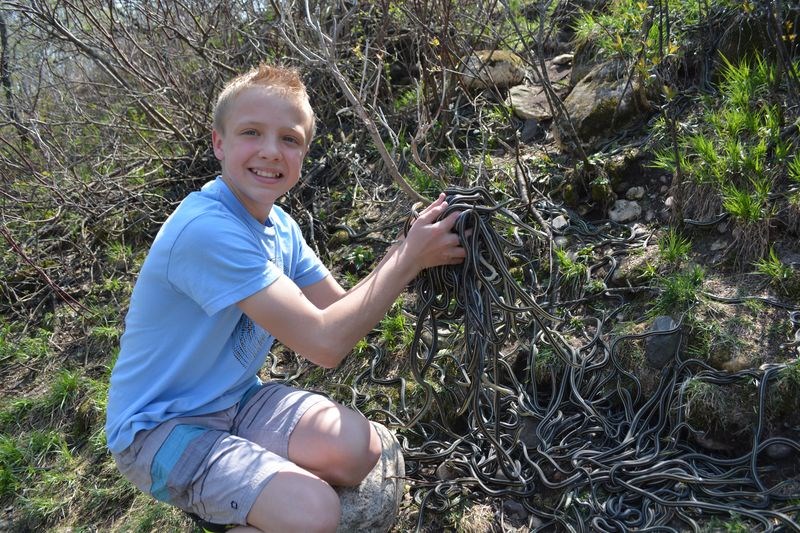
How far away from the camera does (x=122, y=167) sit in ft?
17.5

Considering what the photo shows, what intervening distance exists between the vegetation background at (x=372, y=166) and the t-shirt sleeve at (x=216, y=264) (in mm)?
956

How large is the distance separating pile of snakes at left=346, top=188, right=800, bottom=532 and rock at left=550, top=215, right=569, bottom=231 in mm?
148

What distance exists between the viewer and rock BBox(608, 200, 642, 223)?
371cm

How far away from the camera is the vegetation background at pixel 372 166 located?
316 cm

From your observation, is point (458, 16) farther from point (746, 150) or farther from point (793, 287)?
point (793, 287)

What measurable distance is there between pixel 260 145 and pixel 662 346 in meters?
1.76

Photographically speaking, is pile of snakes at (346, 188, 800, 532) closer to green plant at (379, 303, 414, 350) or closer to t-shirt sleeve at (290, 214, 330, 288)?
green plant at (379, 303, 414, 350)

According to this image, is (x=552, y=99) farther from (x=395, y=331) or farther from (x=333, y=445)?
(x=333, y=445)

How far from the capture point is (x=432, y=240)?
237 cm

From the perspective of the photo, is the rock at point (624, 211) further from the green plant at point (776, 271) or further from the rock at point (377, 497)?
the rock at point (377, 497)

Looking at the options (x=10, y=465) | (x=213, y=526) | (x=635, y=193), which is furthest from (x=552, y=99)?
(x=10, y=465)

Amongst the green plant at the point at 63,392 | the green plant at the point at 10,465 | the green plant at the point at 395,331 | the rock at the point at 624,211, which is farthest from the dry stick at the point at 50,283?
the rock at the point at 624,211

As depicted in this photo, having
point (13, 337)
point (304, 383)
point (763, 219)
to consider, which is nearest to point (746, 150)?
point (763, 219)

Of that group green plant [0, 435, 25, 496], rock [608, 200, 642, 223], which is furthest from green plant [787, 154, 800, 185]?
green plant [0, 435, 25, 496]
